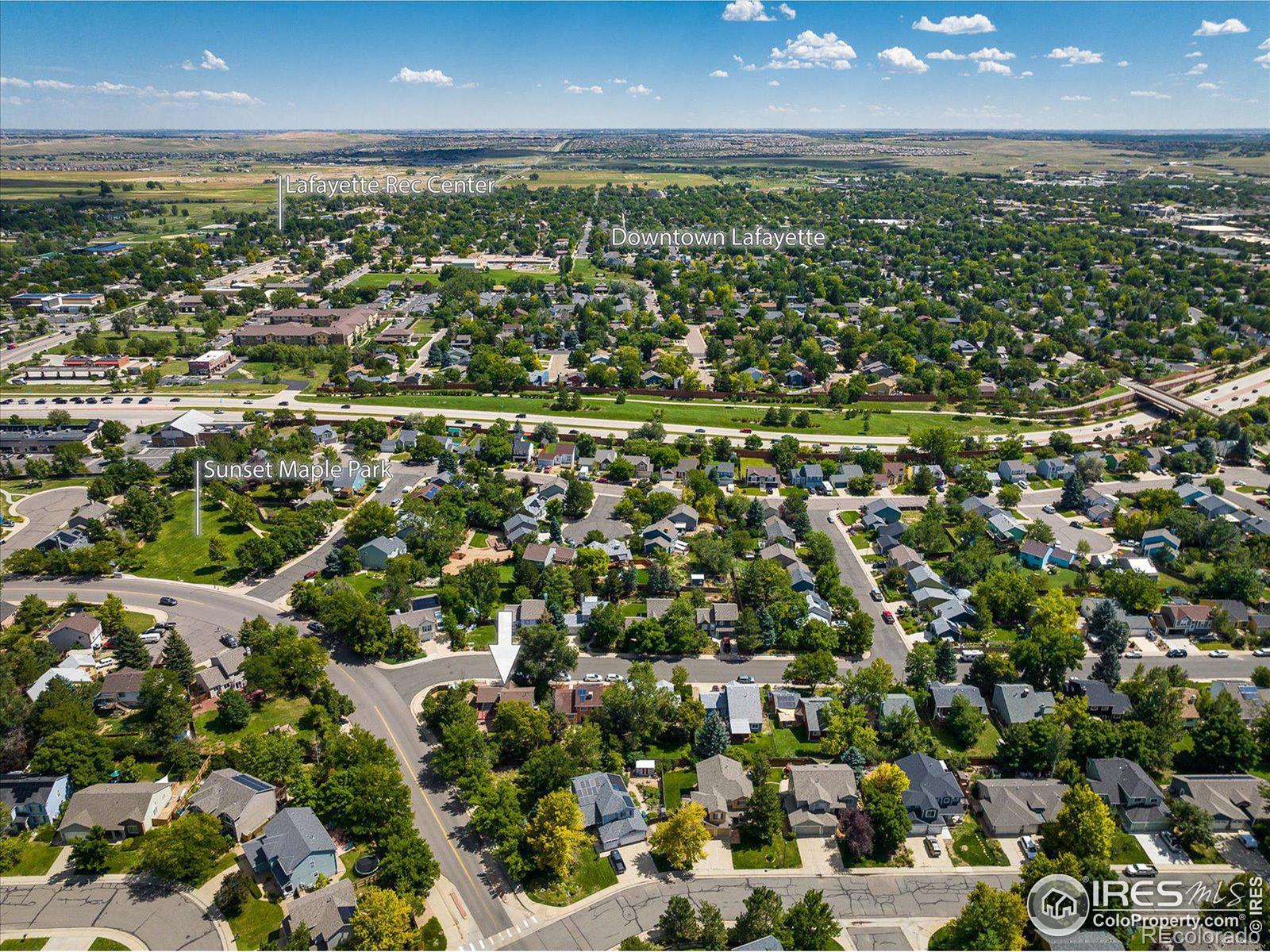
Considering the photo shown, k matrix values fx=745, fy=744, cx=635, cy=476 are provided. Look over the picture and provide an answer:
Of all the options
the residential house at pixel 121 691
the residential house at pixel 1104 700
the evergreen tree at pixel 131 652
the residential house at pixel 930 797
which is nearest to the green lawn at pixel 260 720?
the residential house at pixel 121 691

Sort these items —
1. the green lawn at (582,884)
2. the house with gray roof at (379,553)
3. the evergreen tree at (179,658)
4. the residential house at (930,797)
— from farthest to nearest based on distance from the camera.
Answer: the house with gray roof at (379,553) < the evergreen tree at (179,658) < the residential house at (930,797) < the green lawn at (582,884)

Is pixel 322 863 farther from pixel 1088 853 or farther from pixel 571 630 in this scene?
pixel 1088 853

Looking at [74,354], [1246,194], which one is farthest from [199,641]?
[1246,194]

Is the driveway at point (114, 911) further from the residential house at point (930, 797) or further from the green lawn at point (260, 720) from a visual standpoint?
the residential house at point (930, 797)

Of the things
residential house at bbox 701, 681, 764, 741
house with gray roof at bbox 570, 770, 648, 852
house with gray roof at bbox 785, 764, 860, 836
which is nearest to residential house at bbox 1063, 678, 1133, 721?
house with gray roof at bbox 785, 764, 860, 836

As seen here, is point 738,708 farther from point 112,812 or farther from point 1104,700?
point 112,812

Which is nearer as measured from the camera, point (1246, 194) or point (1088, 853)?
point (1088, 853)
